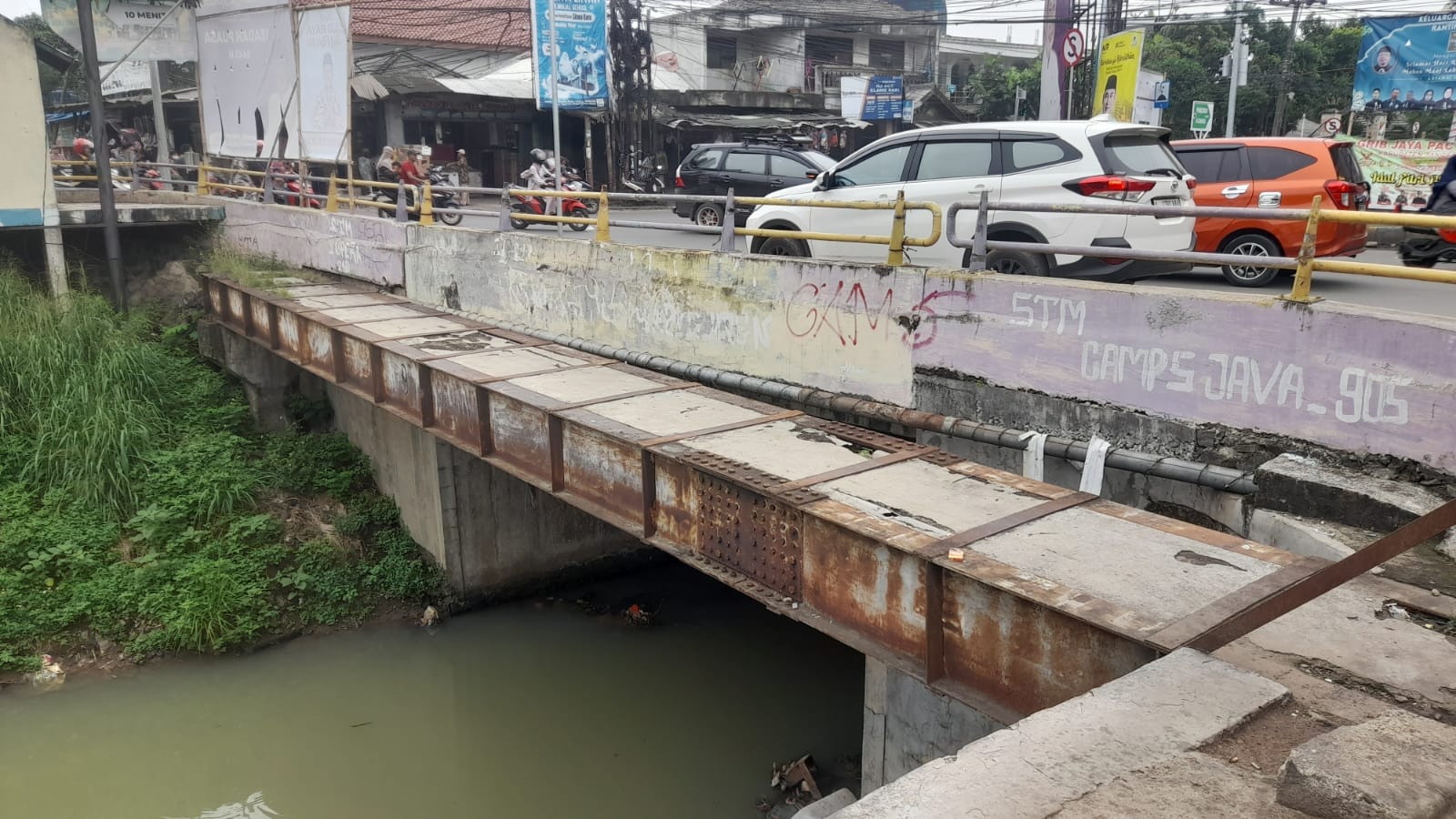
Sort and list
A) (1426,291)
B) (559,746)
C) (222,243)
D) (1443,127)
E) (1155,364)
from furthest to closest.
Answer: (1443,127)
(222,243)
(1426,291)
(559,746)
(1155,364)

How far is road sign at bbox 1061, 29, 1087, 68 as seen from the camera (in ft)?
58.2

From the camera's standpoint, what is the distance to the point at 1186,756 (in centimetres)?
291

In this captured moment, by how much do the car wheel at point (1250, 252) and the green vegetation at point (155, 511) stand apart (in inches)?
397

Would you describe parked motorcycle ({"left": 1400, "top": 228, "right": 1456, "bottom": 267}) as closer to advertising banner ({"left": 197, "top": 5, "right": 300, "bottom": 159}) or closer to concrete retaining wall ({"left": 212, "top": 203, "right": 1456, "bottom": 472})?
concrete retaining wall ({"left": 212, "top": 203, "right": 1456, "bottom": 472})

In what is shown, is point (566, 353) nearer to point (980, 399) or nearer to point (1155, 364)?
point (980, 399)

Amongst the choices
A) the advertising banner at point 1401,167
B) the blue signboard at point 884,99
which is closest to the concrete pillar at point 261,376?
the advertising banner at point 1401,167

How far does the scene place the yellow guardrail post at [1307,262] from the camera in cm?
A: 517

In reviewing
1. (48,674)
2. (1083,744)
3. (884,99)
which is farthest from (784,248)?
(884,99)

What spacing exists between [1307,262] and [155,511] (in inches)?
476

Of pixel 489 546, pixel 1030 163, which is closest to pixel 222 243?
pixel 489 546

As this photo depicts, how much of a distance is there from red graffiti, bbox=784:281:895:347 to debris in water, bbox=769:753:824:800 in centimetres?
371

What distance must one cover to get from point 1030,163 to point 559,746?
691 cm

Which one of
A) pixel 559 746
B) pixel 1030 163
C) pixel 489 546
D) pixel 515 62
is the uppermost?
pixel 515 62

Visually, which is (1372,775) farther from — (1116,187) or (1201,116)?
(1201,116)
